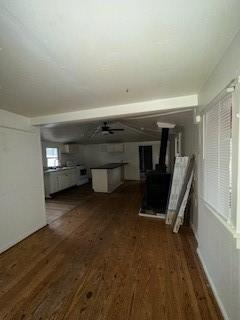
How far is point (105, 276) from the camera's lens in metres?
2.04

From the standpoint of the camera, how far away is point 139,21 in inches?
39.3

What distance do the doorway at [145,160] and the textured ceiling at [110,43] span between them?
21.5 ft

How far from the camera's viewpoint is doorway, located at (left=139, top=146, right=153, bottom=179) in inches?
338

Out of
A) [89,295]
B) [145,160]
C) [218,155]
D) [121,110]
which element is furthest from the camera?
[145,160]

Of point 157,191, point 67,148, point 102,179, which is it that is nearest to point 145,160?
point 102,179

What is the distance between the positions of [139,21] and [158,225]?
3.33 meters

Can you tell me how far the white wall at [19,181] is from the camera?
8.87 feet

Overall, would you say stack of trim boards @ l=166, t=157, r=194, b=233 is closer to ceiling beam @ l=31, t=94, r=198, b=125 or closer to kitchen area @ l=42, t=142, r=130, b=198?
ceiling beam @ l=31, t=94, r=198, b=125

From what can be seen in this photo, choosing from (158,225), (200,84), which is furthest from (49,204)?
(200,84)

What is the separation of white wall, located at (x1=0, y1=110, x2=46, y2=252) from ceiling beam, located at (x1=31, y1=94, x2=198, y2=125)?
43cm

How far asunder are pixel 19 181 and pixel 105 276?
7.01 feet

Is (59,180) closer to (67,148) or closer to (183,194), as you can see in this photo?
(67,148)

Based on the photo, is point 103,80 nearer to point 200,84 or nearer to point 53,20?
point 53,20

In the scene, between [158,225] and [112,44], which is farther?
[158,225]
